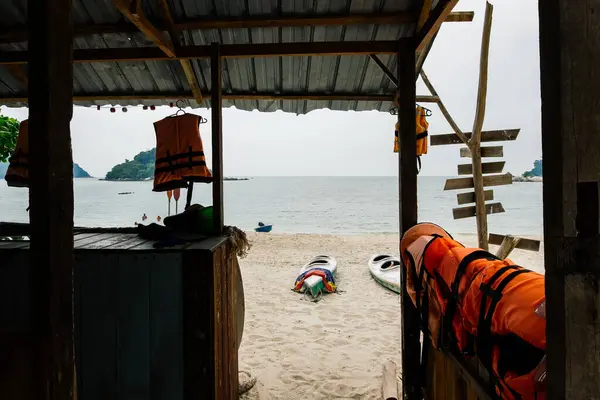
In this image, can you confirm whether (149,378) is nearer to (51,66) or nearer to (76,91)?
(51,66)

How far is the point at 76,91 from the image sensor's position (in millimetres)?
4824

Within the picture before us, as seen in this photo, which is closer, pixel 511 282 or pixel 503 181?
pixel 511 282

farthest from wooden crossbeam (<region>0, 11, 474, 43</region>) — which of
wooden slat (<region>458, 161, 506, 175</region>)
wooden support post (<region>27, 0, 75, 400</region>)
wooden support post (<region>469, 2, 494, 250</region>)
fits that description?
wooden slat (<region>458, 161, 506, 175</region>)

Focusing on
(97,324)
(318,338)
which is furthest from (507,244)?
(97,324)

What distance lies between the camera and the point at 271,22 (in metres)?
3.38

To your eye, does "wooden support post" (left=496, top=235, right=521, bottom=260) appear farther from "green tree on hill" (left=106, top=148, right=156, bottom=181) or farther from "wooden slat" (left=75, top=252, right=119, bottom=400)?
"green tree on hill" (left=106, top=148, right=156, bottom=181)

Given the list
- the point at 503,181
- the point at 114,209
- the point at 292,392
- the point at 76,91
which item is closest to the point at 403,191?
the point at 292,392

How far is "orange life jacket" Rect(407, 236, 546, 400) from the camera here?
4.08 ft

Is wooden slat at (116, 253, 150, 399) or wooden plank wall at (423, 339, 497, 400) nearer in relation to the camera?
wooden plank wall at (423, 339, 497, 400)

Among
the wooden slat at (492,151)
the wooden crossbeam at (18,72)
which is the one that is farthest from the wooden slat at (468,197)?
the wooden crossbeam at (18,72)

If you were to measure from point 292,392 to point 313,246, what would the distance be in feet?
45.7

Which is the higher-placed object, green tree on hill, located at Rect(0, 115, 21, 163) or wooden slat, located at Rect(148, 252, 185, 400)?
green tree on hill, located at Rect(0, 115, 21, 163)

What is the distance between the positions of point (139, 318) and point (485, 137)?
6.10 meters

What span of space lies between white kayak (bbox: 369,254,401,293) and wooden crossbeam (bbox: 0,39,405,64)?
669 centimetres
